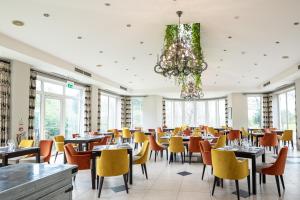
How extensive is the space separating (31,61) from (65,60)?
1184mm

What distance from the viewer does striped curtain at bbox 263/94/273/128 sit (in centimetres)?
1503

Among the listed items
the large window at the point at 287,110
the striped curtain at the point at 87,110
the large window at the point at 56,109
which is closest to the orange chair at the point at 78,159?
the large window at the point at 56,109

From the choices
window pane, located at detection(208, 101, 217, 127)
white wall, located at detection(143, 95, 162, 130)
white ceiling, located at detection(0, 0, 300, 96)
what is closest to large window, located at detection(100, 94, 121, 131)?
white wall, located at detection(143, 95, 162, 130)

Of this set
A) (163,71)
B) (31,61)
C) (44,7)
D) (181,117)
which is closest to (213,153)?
(163,71)

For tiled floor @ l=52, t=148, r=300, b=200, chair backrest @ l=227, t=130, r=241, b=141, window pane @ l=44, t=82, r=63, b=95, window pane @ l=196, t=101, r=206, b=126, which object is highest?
window pane @ l=44, t=82, r=63, b=95

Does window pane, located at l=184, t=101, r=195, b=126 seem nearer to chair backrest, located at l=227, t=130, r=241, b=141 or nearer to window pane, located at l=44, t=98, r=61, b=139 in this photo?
chair backrest, located at l=227, t=130, r=241, b=141

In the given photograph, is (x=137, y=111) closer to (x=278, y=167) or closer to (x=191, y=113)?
(x=191, y=113)

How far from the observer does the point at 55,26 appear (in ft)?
17.0

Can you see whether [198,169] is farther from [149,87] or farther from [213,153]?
[149,87]

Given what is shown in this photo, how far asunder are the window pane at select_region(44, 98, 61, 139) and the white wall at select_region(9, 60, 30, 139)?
1.81 m

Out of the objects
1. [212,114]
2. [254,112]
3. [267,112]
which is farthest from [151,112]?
[267,112]

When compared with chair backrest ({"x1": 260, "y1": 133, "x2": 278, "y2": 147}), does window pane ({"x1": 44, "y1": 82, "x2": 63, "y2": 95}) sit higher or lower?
higher

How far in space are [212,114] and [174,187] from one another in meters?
15.1

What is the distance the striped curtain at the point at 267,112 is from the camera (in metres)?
15.0
